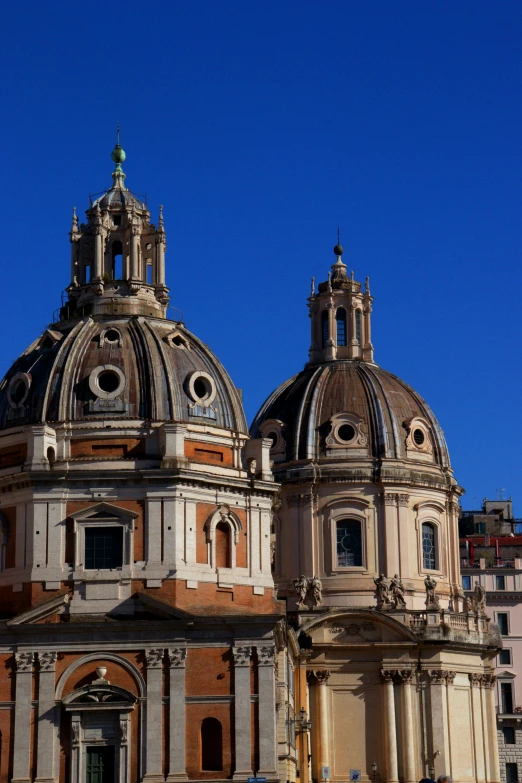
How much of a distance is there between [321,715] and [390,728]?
11.3 ft

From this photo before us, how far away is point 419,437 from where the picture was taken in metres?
90.2

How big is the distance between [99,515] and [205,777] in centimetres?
1116

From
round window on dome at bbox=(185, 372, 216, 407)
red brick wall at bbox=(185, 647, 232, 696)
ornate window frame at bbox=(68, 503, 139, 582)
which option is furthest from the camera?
round window on dome at bbox=(185, 372, 216, 407)

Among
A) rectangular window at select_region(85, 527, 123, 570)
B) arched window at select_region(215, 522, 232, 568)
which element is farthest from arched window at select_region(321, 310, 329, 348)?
rectangular window at select_region(85, 527, 123, 570)

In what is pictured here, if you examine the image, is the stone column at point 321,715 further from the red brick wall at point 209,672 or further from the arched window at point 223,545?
the red brick wall at point 209,672

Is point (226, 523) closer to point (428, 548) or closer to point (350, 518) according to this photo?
point (350, 518)

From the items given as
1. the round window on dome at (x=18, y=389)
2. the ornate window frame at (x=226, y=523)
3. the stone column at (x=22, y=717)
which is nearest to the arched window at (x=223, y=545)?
the ornate window frame at (x=226, y=523)

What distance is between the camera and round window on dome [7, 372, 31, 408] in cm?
6988

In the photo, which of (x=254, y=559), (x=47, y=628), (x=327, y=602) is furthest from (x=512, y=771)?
(x=47, y=628)

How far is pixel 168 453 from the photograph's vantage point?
66562 millimetres

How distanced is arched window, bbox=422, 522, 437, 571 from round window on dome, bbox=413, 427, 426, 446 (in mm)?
4516

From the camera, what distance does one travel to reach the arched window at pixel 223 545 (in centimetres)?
6712

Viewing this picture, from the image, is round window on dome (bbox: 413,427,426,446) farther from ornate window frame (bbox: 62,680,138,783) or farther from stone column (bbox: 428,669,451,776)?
ornate window frame (bbox: 62,680,138,783)

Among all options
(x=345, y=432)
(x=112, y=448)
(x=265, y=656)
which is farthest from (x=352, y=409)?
(x=265, y=656)
